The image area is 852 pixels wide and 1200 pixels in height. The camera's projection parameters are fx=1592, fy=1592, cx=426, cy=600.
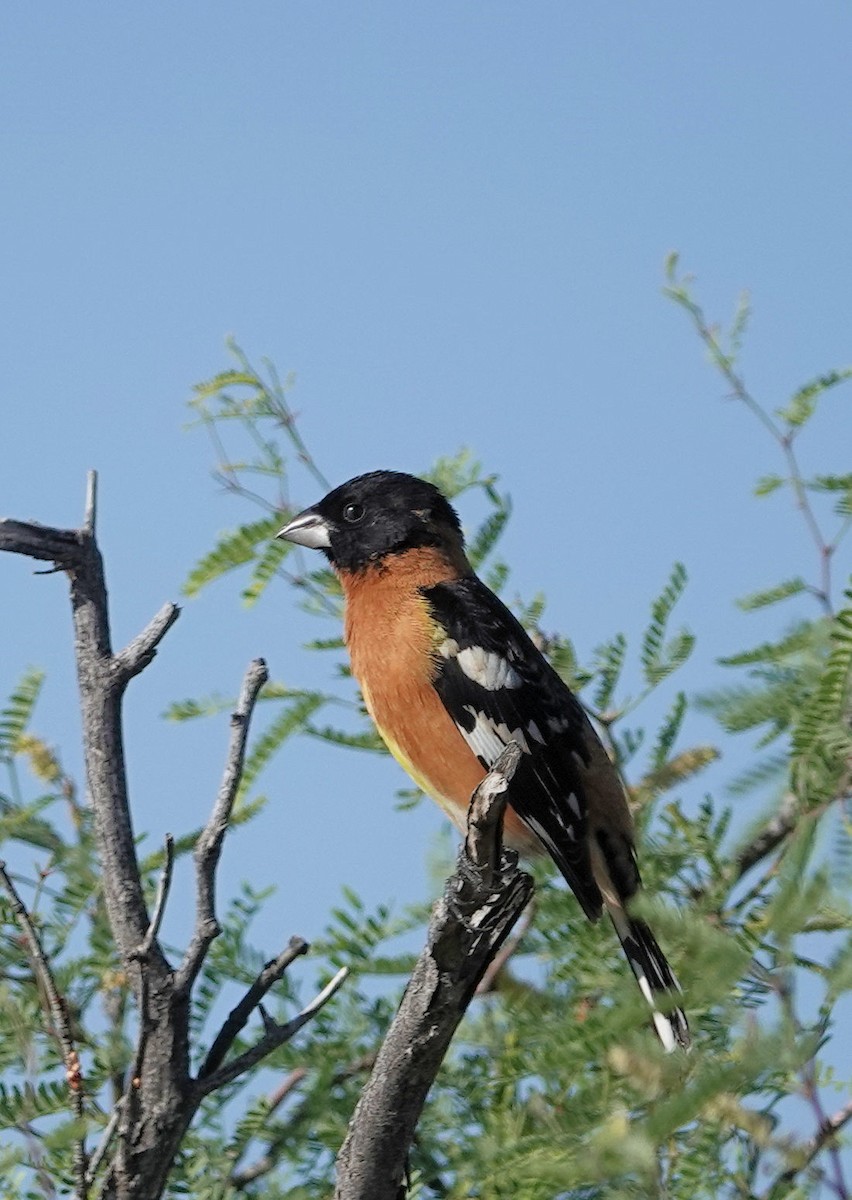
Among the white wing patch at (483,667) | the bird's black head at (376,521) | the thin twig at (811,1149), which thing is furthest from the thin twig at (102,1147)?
the bird's black head at (376,521)

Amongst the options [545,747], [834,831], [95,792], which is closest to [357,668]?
[545,747]

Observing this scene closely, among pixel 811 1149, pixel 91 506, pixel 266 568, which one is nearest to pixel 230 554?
pixel 266 568

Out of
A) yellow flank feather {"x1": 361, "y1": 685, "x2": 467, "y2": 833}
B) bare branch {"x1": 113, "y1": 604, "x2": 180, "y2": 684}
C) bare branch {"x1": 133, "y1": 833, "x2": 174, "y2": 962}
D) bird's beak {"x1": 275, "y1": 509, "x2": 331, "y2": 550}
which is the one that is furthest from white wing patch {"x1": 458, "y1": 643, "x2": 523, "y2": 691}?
bare branch {"x1": 133, "y1": 833, "x2": 174, "y2": 962}

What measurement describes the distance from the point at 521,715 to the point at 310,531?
128 centimetres

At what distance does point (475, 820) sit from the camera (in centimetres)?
380

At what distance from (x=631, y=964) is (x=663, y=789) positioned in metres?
0.77

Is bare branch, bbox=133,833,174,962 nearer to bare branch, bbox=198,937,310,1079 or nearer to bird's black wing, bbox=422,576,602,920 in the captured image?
bare branch, bbox=198,937,310,1079

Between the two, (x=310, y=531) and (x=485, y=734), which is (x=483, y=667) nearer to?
(x=485, y=734)

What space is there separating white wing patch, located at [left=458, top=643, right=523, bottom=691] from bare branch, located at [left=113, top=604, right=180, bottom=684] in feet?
4.57

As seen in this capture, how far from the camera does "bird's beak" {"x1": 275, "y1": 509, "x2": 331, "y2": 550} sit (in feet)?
19.9

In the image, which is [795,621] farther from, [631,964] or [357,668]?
[357,668]

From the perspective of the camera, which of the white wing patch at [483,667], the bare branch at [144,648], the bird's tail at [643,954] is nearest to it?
the bare branch at [144,648]

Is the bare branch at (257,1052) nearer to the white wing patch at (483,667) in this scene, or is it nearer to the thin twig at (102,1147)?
the thin twig at (102,1147)

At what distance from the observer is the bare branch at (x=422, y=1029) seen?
3557mm
